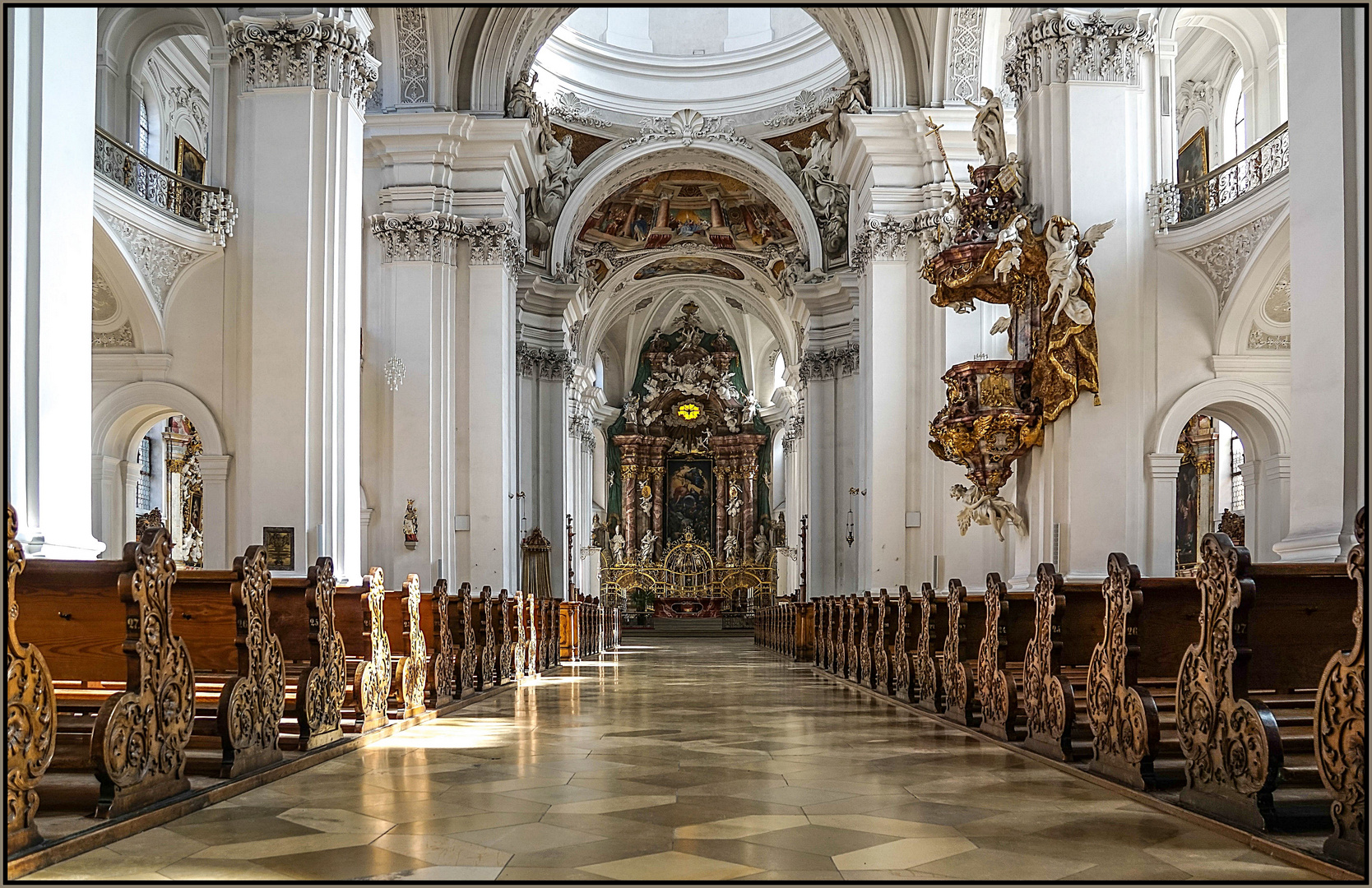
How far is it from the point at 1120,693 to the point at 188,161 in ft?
51.6

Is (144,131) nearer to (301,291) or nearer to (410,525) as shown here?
(410,525)

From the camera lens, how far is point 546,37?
18.1 metres

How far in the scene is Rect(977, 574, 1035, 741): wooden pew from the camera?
259 inches

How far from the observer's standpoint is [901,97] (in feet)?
54.9

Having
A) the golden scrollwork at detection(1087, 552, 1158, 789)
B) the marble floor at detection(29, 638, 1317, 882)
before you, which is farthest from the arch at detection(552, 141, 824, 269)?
the golden scrollwork at detection(1087, 552, 1158, 789)

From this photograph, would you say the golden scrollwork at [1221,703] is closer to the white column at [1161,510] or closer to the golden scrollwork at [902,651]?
the golden scrollwork at [902,651]

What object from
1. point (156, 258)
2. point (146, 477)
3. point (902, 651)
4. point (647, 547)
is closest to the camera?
point (902, 651)

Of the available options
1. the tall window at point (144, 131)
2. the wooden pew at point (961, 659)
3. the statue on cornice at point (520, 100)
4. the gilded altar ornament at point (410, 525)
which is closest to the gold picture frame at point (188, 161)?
the tall window at point (144, 131)

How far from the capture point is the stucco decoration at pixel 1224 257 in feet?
36.7

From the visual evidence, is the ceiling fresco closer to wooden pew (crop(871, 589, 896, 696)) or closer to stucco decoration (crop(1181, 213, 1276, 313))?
stucco decoration (crop(1181, 213, 1276, 313))

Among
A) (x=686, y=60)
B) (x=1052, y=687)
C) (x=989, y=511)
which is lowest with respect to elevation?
(x=1052, y=687)

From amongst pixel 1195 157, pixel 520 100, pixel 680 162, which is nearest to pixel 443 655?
pixel 520 100

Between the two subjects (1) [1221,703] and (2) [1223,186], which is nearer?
(1) [1221,703]

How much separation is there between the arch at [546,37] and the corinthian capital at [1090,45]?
5610 millimetres
